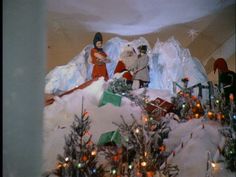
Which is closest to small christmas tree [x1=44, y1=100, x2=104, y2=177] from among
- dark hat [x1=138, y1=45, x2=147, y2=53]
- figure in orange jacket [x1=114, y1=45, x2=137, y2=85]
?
figure in orange jacket [x1=114, y1=45, x2=137, y2=85]

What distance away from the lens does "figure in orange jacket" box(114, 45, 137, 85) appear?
6.17ft

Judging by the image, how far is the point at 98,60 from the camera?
186 cm

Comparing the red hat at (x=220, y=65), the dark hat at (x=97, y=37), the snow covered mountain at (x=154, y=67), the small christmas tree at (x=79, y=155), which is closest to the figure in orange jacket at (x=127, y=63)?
the snow covered mountain at (x=154, y=67)

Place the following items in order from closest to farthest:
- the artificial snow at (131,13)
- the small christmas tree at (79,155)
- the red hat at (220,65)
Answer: the small christmas tree at (79,155) < the artificial snow at (131,13) < the red hat at (220,65)

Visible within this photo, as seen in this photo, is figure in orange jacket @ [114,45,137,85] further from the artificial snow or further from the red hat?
the red hat

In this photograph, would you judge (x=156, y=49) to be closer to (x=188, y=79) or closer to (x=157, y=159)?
(x=188, y=79)

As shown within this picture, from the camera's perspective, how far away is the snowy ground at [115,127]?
1.77m

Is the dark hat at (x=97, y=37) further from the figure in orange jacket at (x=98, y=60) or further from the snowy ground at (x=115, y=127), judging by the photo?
the snowy ground at (x=115, y=127)

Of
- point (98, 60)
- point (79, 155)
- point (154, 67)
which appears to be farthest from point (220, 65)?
point (79, 155)

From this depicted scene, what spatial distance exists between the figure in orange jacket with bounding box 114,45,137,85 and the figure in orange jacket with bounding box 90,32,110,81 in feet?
0.24

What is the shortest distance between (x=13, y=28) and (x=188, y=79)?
985 millimetres

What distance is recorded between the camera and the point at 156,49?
194cm

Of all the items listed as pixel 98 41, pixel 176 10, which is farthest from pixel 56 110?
pixel 176 10

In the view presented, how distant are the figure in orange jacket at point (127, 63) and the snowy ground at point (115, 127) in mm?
98
